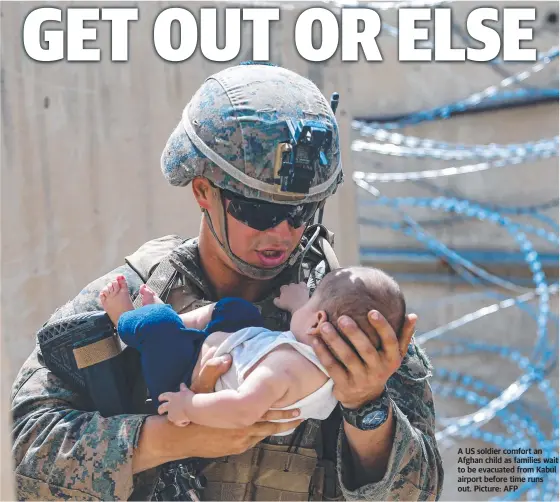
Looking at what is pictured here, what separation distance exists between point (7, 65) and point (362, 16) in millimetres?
2241

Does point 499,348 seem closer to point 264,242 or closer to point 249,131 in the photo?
point 264,242

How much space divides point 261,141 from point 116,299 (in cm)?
62

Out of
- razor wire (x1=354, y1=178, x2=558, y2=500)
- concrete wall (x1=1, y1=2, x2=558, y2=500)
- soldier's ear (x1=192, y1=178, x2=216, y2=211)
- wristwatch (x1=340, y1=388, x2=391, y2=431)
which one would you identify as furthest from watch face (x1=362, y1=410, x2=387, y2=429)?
razor wire (x1=354, y1=178, x2=558, y2=500)

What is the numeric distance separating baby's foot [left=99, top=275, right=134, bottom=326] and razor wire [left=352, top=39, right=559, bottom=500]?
4.88 m

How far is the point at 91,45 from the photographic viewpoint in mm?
6125

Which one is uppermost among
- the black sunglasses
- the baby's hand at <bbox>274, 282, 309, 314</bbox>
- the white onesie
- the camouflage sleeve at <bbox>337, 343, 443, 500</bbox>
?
the black sunglasses

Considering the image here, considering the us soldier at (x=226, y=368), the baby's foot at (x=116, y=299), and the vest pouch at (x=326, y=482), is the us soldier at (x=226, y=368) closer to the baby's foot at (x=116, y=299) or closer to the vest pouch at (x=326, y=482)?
the vest pouch at (x=326, y=482)

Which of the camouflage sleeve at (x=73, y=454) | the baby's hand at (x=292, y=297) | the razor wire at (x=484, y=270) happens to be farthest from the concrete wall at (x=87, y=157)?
the camouflage sleeve at (x=73, y=454)

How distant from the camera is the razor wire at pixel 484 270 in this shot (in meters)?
7.72

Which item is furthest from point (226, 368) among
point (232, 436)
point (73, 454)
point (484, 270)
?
point (484, 270)

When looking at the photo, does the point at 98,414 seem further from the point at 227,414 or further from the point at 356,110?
the point at 356,110

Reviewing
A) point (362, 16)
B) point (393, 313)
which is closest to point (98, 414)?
point (393, 313)

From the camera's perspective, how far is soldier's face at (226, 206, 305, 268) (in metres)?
2.92

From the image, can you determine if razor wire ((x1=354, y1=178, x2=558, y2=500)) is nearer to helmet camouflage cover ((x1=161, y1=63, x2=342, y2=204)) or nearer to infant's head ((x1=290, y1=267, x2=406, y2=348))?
helmet camouflage cover ((x1=161, y1=63, x2=342, y2=204))
